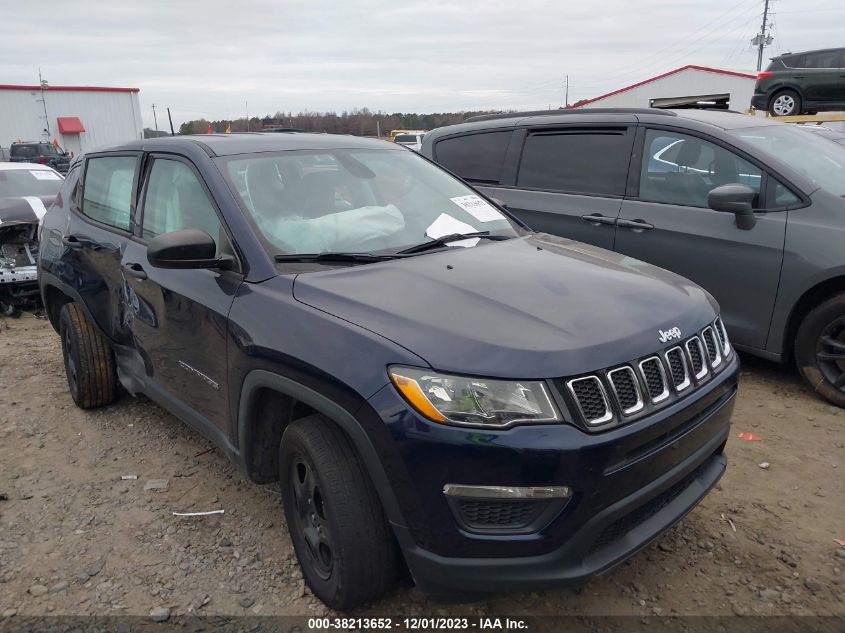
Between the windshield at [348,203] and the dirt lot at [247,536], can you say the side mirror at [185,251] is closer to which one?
the windshield at [348,203]

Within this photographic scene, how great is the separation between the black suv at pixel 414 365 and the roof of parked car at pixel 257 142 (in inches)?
0.9

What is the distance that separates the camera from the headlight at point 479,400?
1883mm

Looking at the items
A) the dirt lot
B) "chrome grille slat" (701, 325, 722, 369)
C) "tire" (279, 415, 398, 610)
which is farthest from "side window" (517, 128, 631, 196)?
"tire" (279, 415, 398, 610)

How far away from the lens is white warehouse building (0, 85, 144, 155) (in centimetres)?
3897

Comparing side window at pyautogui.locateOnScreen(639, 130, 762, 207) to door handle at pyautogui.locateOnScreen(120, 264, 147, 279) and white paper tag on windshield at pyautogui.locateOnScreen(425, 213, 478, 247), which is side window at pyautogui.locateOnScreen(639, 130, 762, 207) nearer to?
white paper tag on windshield at pyautogui.locateOnScreen(425, 213, 478, 247)

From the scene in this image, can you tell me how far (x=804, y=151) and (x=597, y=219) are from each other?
4.74 ft

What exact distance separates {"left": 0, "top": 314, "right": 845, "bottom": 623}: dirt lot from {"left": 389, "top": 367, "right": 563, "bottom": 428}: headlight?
0.83 meters

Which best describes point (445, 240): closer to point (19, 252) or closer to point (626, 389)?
point (626, 389)

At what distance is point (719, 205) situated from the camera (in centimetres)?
Result: 405

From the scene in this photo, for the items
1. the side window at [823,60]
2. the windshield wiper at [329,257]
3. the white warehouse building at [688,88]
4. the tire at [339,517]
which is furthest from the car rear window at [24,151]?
the tire at [339,517]

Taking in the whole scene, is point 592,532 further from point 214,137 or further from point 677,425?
point 214,137

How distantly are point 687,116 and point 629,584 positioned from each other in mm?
3439

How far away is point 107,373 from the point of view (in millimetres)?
4129

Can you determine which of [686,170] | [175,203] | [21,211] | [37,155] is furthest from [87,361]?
[37,155]
